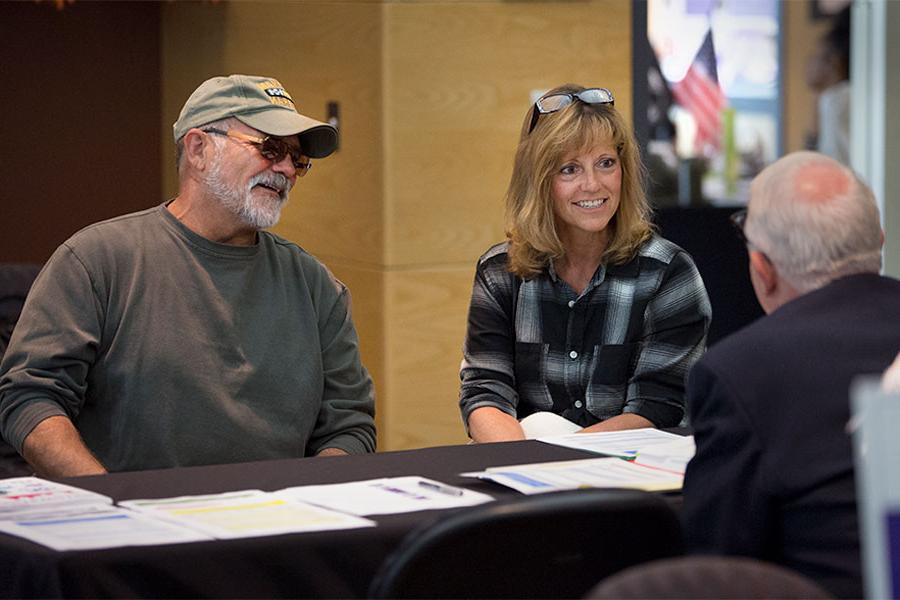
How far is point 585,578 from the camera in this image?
1.95 metres

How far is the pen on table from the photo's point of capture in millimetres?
2336

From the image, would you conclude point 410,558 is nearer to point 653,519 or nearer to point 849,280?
point 653,519

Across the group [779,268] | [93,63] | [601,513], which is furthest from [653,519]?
[93,63]

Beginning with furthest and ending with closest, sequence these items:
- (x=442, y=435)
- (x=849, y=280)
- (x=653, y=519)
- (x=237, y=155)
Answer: (x=442, y=435)
(x=237, y=155)
(x=849, y=280)
(x=653, y=519)

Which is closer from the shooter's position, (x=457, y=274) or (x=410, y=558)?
(x=410, y=558)

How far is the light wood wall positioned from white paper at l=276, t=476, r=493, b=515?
257 centimetres

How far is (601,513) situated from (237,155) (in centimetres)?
160

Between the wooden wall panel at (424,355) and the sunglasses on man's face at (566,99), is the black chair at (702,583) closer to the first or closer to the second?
the sunglasses on man's face at (566,99)

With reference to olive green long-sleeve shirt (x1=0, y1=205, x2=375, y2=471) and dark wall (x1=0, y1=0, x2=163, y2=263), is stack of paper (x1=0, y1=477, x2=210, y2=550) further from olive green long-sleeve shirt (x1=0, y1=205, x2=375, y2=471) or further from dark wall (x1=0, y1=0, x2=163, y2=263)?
dark wall (x1=0, y1=0, x2=163, y2=263)

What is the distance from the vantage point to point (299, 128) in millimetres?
3156

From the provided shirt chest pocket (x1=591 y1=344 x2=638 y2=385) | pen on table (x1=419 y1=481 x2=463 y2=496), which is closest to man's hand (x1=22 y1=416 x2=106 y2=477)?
pen on table (x1=419 y1=481 x2=463 y2=496)

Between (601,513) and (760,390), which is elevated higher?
(760,390)

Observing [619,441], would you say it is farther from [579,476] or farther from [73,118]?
A: [73,118]

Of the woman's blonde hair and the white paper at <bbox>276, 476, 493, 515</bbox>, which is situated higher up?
the woman's blonde hair
